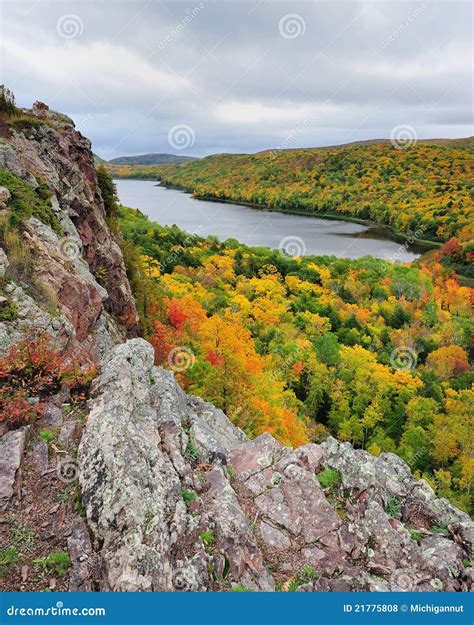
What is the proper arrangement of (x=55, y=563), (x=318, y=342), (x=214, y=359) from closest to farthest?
(x=55, y=563), (x=214, y=359), (x=318, y=342)

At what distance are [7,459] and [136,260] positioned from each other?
63.0 ft

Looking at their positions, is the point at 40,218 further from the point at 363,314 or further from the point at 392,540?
the point at 363,314

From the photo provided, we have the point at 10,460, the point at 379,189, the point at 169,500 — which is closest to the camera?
Result: the point at 10,460

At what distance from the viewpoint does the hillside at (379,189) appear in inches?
4941

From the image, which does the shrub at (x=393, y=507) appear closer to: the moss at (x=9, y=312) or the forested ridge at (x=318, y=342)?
the moss at (x=9, y=312)

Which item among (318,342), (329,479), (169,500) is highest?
(169,500)

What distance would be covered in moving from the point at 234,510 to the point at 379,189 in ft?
543

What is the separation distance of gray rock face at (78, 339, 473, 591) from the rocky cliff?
0.09 feet

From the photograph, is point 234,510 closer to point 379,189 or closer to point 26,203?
point 26,203

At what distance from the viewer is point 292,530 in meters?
9.21

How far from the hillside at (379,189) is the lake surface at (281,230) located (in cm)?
839

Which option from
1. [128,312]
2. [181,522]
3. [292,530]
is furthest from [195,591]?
[128,312]

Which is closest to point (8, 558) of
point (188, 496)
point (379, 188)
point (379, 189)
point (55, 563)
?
point (55, 563)

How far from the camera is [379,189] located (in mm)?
156500
